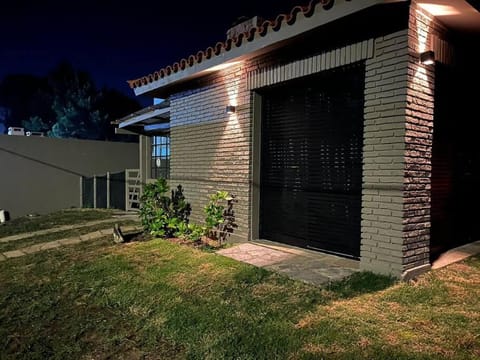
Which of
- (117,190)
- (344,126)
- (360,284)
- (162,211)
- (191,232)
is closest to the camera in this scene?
(360,284)

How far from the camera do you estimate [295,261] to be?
188 inches

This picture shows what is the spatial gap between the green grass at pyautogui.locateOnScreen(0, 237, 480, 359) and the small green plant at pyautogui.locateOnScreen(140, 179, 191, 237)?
1.79 meters

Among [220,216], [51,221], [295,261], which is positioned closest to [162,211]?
[220,216]

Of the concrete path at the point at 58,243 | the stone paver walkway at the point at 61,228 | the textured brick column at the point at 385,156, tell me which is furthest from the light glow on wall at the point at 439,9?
the stone paver walkway at the point at 61,228

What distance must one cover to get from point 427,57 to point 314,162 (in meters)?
1.95

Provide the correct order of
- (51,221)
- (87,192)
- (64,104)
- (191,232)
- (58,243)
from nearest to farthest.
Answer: (191,232) < (58,243) < (51,221) < (87,192) < (64,104)

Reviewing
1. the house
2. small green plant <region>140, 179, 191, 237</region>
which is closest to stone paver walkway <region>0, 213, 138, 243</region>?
small green plant <region>140, 179, 191, 237</region>

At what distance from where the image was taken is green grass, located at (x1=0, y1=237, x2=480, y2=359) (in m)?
2.71

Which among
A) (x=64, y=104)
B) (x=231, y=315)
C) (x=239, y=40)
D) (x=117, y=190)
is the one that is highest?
(x=64, y=104)

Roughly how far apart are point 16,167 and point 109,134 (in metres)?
13.2

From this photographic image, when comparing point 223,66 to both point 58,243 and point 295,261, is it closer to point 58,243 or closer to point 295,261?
point 295,261

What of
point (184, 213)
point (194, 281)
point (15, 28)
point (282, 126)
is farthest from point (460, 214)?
point (15, 28)

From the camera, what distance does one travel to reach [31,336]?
10.8ft

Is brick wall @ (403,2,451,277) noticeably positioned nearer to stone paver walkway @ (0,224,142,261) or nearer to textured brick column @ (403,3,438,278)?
textured brick column @ (403,3,438,278)
